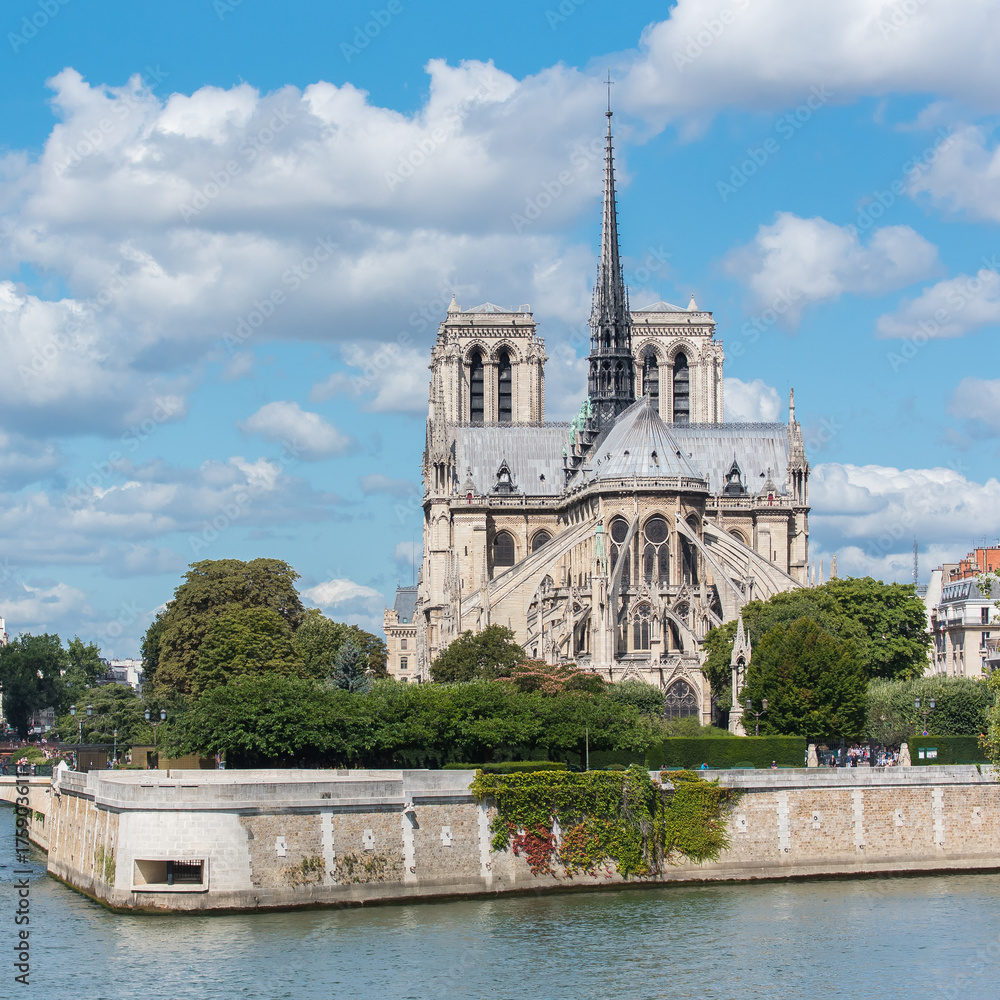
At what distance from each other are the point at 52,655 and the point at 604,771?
96.8 meters

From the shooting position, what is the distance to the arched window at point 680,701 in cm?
8300

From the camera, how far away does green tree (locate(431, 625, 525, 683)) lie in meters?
77.0

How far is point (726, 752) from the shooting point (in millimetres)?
59062

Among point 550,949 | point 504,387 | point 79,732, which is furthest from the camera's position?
point 504,387

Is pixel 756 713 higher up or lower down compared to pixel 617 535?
lower down

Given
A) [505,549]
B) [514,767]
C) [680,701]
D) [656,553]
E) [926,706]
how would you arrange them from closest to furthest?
1. [514,767]
2. [926,706]
3. [680,701]
4. [656,553]
5. [505,549]

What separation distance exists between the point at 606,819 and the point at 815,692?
2102 centimetres

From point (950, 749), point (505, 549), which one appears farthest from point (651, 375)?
point (950, 749)

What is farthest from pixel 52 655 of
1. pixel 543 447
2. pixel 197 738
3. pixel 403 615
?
pixel 197 738

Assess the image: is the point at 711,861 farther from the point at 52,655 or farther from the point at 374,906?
the point at 52,655

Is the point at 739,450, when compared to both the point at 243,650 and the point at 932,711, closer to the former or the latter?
the point at 932,711

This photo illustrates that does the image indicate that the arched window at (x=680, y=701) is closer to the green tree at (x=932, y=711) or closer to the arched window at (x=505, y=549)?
the green tree at (x=932, y=711)

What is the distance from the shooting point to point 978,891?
4988 cm

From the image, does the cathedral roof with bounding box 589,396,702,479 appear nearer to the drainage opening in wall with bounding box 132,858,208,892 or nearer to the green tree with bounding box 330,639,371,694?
the green tree with bounding box 330,639,371,694
